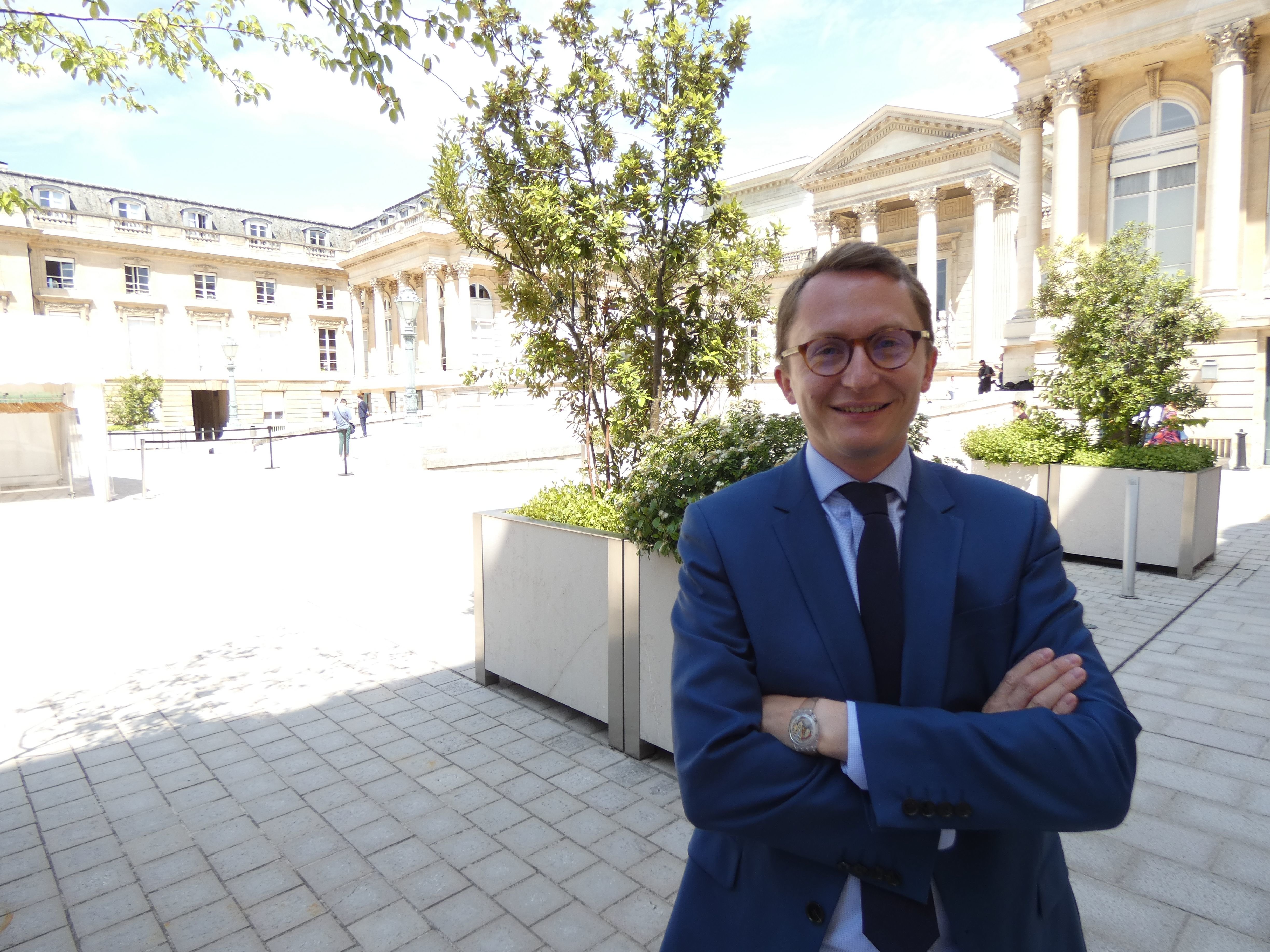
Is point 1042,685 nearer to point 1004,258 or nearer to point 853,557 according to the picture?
point 853,557

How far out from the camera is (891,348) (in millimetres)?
1526

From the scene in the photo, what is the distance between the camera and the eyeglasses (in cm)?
152

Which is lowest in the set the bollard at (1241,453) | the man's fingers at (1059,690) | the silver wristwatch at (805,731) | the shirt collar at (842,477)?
the bollard at (1241,453)

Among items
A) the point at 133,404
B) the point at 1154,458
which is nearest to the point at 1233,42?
the point at 1154,458

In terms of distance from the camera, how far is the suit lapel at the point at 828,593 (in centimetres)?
141

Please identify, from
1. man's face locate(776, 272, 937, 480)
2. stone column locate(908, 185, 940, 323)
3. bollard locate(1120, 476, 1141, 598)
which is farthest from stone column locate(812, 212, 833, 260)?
man's face locate(776, 272, 937, 480)

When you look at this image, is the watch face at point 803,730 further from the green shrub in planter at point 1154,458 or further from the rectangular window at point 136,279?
the rectangular window at point 136,279

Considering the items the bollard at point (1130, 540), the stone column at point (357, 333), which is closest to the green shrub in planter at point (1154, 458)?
the bollard at point (1130, 540)

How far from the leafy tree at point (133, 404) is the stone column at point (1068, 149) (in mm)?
44392

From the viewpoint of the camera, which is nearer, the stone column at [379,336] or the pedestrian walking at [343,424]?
the pedestrian walking at [343,424]

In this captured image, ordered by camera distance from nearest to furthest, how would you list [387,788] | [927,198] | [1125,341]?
1. [387,788]
2. [1125,341]
3. [927,198]

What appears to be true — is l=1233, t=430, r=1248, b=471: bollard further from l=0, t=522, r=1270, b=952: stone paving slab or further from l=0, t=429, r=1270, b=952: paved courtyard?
l=0, t=522, r=1270, b=952: stone paving slab

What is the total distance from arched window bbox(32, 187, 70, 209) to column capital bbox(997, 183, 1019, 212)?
181 feet

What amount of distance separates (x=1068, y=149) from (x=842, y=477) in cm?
2764
